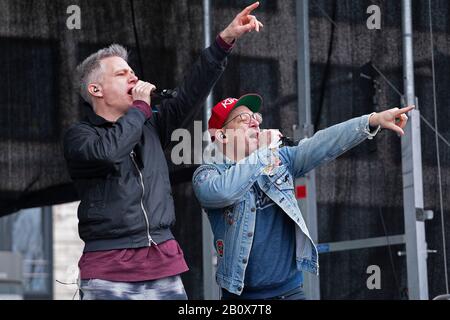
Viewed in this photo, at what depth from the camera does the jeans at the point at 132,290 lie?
3.37 meters

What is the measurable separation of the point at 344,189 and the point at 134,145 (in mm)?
3053

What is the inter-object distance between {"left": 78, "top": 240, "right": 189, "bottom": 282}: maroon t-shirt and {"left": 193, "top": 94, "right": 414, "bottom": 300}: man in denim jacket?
0.33 meters

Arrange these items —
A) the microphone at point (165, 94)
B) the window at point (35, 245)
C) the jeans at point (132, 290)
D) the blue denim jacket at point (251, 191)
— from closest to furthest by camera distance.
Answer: the jeans at point (132, 290)
the blue denim jacket at point (251, 191)
the microphone at point (165, 94)
the window at point (35, 245)

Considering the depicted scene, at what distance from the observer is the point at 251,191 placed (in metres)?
3.78

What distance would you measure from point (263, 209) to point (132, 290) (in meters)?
0.64

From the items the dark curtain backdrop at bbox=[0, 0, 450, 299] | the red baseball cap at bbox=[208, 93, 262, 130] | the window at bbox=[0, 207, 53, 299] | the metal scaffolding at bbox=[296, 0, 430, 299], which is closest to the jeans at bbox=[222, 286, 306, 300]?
the red baseball cap at bbox=[208, 93, 262, 130]

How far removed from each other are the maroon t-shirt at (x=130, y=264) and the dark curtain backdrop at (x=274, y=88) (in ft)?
8.33

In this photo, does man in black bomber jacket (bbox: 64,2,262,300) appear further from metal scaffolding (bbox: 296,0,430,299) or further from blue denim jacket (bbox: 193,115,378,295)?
metal scaffolding (bbox: 296,0,430,299)

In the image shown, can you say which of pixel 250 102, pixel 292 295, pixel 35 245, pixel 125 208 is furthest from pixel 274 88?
pixel 35 245

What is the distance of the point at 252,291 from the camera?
3.70 meters

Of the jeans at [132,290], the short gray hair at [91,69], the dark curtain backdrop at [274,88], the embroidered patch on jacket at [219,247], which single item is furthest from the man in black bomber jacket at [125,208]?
the dark curtain backdrop at [274,88]

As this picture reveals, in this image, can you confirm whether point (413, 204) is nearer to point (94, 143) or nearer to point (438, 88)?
point (438, 88)

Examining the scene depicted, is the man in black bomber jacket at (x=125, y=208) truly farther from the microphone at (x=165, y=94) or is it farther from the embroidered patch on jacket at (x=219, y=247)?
the embroidered patch on jacket at (x=219, y=247)
